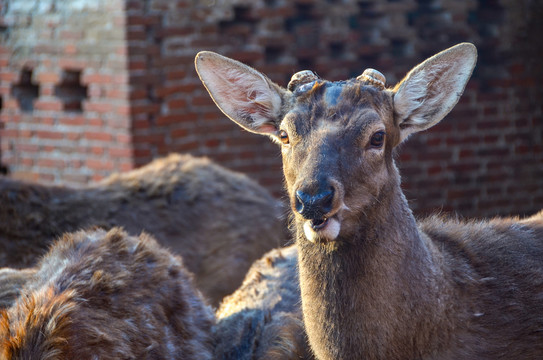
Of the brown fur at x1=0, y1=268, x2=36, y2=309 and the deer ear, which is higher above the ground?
the deer ear

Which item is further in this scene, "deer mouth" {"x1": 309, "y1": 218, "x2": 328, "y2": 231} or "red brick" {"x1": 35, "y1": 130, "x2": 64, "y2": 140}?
"red brick" {"x1": 35, "y1": 130, "x2": 64, "y2": 140}

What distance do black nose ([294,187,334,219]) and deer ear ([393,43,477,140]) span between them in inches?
26.9

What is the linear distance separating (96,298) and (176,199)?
2336 millimetres

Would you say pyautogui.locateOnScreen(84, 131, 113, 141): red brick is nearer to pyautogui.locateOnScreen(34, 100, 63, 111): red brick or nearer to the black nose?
pyautogui.locateOnScreen(34, 100, 63, 111): red brick

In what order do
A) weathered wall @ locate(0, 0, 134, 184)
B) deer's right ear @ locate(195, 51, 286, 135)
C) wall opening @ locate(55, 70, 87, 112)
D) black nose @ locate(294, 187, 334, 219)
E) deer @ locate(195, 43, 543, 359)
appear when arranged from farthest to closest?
wall opening @ locate(55, 70, 87, 112), weathered wall @ locate(0, 0, 134, 184), deer's right ear @ locate(195, 51, 286, 135), deer @ locate(195, 43, 543, 359), black nose @ locate(294, 187, 334, 219)

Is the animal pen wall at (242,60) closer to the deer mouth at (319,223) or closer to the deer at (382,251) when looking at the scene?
the deer at (382,251)

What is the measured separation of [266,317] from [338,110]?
1.41m

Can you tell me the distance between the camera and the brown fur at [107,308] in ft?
10.1

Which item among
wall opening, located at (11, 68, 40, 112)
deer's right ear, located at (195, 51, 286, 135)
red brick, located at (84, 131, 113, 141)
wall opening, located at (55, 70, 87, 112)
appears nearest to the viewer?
deer's right ear, located at (195, 51, 286, 135)

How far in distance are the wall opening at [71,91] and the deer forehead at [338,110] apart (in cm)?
432

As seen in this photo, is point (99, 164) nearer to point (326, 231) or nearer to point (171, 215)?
point (171, 215)

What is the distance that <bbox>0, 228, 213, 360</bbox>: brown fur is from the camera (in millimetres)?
3080

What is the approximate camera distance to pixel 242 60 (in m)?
7.04

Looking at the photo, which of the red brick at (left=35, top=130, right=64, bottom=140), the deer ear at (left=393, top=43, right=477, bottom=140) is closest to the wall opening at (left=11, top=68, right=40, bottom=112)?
the red brick at (left=35, top=130, right=64, bottom=140)
